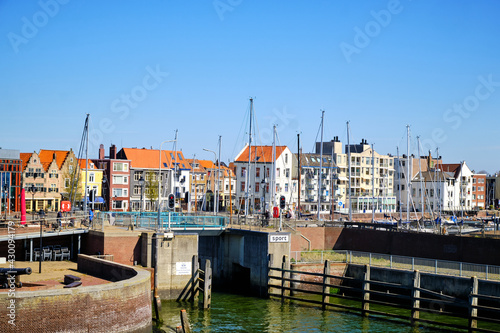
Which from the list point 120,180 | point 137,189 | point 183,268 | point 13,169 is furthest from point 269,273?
point 137,189

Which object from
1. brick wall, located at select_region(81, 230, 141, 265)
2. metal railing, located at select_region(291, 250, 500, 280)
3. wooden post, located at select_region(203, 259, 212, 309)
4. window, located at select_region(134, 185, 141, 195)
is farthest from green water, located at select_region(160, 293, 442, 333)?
window, located at select_region(134, 185, 141, 195)

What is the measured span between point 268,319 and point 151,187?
74573 millimetres

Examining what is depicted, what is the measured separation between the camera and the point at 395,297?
1692 inches

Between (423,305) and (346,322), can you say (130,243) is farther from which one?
(423,305)

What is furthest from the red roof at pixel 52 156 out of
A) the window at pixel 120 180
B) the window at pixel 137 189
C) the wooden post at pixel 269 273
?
the wooden post at pixel 269 273

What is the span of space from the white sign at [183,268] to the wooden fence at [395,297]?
628cm

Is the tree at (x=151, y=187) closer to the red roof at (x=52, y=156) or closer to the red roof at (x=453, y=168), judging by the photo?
the red roof at (x=52, y=156)

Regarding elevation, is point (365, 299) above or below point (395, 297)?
above

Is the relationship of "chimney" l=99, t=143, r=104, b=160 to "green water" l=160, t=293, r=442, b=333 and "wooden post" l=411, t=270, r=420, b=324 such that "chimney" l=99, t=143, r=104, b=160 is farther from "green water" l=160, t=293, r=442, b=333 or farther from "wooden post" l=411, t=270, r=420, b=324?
"wooden post" l=411, t=270, r=420, b=324

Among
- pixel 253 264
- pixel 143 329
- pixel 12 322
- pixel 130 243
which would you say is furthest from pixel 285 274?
pixel 12 322

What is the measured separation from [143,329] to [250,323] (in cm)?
805

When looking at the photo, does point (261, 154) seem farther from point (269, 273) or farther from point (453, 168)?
point (269, 273)

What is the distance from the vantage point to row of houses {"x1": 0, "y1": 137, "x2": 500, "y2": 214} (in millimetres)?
96812

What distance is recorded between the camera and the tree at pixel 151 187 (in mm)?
111812
